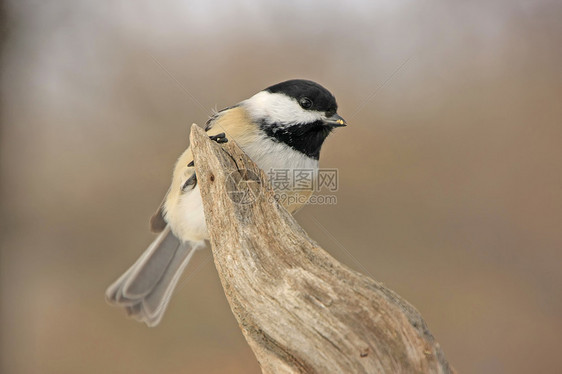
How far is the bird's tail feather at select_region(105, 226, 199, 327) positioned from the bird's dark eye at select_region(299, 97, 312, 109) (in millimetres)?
734

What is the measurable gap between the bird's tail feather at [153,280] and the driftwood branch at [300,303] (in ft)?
2.46

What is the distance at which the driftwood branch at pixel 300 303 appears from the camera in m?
0.89

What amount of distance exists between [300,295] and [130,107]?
1386 millimetres

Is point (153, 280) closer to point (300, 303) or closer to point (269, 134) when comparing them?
point (269, 134)

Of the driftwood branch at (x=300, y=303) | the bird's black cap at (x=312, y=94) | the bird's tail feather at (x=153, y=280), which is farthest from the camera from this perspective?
the bird's tail feather at (x=153, y=280)

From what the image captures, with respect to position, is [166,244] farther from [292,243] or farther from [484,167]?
[484,167]

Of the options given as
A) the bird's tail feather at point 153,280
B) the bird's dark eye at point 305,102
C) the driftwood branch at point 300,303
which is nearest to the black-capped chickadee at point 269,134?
the bird's dark eye at point 305,102

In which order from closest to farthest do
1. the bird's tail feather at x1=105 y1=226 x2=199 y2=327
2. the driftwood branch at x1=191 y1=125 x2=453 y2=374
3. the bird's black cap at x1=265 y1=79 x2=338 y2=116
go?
the driftwood branch at x1=191 y1=125 x2=453 y2=374 < the bird's black cap at x1=265 y1=79 x2=338 y2=116 < the bird's tail feather at x1=105 y1=226 x2=199 y2=327

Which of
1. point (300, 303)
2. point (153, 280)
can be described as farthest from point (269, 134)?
point (153, 280)

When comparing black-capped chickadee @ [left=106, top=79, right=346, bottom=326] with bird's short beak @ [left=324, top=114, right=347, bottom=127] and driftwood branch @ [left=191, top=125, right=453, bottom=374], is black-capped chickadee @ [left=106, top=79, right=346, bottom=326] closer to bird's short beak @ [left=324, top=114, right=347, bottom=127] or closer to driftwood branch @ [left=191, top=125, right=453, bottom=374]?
bird's short beak @ [left=324, top=114, right=347, bottom=127]

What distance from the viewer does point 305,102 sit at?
4.32 ft

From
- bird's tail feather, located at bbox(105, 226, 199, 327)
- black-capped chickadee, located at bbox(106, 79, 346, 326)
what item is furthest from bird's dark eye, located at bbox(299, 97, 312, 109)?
bird's tail feather, located at bbox(105, 226, 199, 327)

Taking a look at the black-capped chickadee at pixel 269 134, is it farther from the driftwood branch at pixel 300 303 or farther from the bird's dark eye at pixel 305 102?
the driftwood branch at pixel 300 303

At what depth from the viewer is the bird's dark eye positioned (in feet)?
4.31
